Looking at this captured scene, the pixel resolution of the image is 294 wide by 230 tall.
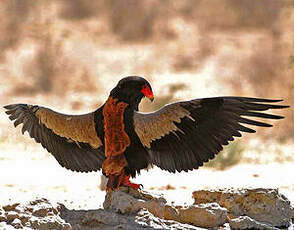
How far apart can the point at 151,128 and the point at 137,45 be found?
55.6ft

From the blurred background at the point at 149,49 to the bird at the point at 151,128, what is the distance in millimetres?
11564

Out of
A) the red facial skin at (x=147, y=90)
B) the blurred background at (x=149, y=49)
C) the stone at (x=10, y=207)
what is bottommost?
the stone at (x=10, y=207)

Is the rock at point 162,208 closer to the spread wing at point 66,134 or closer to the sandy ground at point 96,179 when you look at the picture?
the spread wing at point 66,134

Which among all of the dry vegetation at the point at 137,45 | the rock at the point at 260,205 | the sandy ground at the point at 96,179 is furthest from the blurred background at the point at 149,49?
the rock at the point at 260,205

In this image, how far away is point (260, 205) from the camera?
6301mm

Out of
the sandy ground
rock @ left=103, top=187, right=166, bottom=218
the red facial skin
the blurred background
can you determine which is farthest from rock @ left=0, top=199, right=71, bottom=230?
the blurred background

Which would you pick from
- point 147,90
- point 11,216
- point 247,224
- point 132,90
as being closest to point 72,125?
point 132,90

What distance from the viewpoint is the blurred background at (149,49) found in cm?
2000

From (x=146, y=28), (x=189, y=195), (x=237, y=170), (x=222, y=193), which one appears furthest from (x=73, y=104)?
(x=222, y=193)

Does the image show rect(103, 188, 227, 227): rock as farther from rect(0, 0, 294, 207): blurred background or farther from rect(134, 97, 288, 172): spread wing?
rect(0, 0, 294, 207): blurred background

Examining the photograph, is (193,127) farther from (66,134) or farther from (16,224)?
(16,224)

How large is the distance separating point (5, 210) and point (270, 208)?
7.82 ft

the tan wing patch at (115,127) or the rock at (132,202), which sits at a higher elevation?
the tan wing patch at (115,127)

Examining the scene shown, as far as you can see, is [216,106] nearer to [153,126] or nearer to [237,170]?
[153,126]
